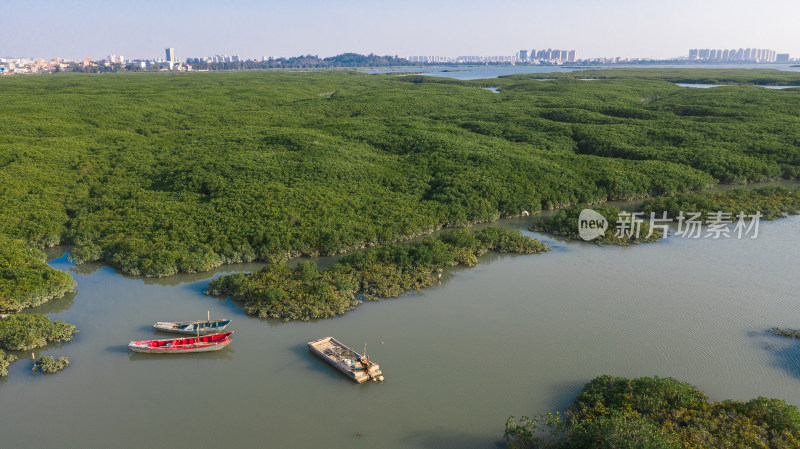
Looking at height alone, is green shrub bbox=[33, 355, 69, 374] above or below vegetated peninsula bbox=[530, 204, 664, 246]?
below

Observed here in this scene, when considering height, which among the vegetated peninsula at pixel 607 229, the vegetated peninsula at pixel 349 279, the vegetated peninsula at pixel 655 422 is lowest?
the vegetated peninsula at pixel 655 422

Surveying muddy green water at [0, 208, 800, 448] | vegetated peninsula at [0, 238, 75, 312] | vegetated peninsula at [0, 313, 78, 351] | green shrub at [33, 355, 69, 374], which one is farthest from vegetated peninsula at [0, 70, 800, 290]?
green shrub at [33, 355, 69, 374]

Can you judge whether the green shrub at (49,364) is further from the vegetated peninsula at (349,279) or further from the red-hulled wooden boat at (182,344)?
the vegetated peninsula at (349,279)


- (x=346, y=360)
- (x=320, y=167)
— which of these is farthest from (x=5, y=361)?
(x=320, y=167)

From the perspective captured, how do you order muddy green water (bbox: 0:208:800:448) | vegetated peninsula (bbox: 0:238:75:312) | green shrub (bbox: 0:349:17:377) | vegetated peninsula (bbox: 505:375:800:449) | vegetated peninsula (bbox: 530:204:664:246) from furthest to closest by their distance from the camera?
vegetated peninsula (bbox: 530:204:664:246) → vegetated peninsula (bbox: 0:238:75:312) → green shrub (bbox: 0:349:17:377) → muddy green water (bbox: 0:208:800:448) → vegetated peninsula (bbox: 505:375:800:449)

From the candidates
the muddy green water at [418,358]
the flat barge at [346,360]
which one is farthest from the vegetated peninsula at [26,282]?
the flat barge at [346,360]

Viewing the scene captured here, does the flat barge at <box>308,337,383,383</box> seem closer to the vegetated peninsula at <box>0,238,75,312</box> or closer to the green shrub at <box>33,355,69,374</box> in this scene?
the green shrub at <box>33,355,69,374</box>

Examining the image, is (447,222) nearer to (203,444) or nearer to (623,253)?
(623,253)
